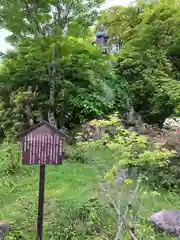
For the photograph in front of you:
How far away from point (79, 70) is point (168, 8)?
17.8 feet

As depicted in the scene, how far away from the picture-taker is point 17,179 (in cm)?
630

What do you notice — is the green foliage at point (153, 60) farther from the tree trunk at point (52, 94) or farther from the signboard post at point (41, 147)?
the signboard post at point (41, 147)

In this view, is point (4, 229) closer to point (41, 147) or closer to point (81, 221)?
point (81, 221)

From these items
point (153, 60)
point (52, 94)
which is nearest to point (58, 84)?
point (52, 94)

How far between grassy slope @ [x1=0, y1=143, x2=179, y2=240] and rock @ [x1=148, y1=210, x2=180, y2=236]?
1.14ft

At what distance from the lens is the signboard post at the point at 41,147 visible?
4012 mm

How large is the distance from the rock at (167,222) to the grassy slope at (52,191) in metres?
0.35

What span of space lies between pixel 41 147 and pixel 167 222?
203 cm

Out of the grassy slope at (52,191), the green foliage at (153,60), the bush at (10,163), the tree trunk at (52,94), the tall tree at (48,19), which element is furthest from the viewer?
the green foliage at (153,60)

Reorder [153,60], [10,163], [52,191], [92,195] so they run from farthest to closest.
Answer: [153,60] → [10,163] → [52,191] → [92,195]

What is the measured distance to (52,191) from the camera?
227 inches

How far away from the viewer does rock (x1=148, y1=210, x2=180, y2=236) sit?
4508mm

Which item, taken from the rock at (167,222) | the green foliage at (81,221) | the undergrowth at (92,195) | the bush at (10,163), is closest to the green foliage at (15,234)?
the undergrowth at (92,195)

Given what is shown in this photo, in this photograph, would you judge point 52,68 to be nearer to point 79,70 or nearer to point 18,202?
point 79,70
